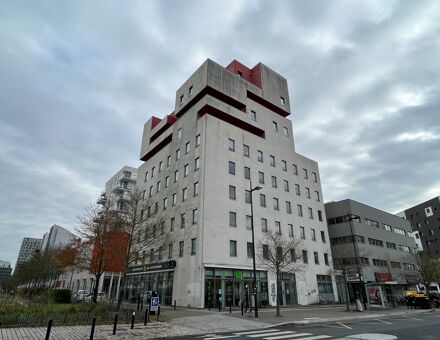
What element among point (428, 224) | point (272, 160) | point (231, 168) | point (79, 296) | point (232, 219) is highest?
point (428, 224)

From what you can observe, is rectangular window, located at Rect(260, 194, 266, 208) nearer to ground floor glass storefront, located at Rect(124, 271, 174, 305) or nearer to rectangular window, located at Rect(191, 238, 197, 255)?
rectangular window, located at Rect(191, 238, 197, 255)

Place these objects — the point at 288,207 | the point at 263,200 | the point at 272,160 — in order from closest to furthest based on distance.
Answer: the point at 263,200, the point at 288,207, the point at 272,160

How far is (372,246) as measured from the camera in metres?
50.7

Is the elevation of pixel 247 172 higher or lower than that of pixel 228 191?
higher

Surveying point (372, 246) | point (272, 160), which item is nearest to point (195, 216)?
point (272, 160)

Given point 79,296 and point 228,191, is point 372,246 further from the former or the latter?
point 79,296

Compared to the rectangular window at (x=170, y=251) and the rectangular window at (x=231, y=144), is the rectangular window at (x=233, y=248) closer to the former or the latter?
the rectangular window at (x=170, y=251)

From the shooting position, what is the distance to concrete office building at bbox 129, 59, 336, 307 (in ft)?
102

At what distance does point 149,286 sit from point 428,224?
80.4 metres

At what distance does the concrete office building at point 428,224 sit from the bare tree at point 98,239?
80.8m

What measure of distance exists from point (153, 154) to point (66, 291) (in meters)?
27.1

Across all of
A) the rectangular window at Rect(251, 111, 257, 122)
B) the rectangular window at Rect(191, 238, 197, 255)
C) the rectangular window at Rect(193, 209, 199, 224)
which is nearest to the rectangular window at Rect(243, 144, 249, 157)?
the rectangular window at Rect(251, 111, 257, 122)

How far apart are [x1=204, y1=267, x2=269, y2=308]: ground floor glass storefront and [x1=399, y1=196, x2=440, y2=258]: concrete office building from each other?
67.9m

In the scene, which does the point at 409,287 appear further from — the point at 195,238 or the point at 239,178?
the point at 195,238
